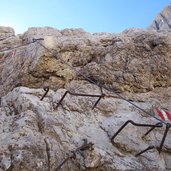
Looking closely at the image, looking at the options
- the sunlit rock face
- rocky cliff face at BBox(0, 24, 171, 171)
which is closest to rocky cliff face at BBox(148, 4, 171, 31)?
the sunlit rock face

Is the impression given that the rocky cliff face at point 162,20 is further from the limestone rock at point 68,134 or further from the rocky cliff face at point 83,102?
the limestone rock at point 68,134

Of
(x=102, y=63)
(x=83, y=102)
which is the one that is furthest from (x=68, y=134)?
(x=102, y=63)

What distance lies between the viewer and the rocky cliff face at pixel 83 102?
590 centimetres

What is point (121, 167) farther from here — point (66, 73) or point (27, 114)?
point (66, 73)

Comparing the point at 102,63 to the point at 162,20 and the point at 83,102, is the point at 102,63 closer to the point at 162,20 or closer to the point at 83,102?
the point at 83,102

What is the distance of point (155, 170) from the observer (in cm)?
643

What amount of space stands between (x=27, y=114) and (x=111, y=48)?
17.2 feet

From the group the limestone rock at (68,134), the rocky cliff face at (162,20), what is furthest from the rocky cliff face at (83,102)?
the rocky cliff face at (162,20)

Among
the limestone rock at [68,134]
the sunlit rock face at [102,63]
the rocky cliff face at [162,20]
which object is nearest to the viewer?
the limestone rock at [68,134]

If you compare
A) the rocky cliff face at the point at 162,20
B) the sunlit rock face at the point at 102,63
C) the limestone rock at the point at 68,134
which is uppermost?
the sunlit rock face at the point at 102,63

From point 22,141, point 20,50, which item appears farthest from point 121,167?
point 20,50

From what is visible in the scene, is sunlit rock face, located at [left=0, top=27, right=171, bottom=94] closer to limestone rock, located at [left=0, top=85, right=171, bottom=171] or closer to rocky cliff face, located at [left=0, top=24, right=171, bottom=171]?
rocky cliff face, located at [left=0, top=24, right=171, bottom=171]

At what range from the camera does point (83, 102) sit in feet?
28.2

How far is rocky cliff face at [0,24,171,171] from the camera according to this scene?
5.90m
